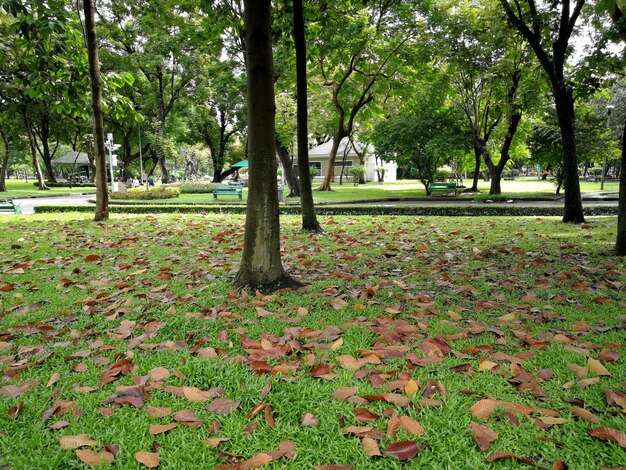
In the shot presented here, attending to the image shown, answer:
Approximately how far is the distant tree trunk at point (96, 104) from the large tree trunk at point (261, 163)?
7.34 meters

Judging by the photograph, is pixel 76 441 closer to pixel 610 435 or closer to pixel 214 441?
pixel 214 441

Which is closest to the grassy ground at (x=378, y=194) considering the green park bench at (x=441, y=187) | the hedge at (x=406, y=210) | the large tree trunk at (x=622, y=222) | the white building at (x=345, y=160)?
the green park bench at (x=441, y=187)

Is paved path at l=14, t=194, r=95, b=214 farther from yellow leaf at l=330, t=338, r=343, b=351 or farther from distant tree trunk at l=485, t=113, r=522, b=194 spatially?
distant tree trunk at l=485, t=113, r=522, b=194

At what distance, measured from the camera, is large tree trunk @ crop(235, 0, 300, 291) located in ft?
13.7

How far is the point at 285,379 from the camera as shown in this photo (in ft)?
7.98

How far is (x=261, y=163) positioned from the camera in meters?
4.28

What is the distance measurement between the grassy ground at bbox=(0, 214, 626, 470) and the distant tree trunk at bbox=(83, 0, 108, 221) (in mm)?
5522

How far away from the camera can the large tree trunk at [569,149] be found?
386 inches

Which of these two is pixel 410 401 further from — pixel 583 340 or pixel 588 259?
pixel 588 259

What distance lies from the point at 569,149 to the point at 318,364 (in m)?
9.84

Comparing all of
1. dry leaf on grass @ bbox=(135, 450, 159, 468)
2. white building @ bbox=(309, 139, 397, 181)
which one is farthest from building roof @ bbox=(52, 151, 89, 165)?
dry leaf on grass @ bbox=(135, 450, 159, 468)

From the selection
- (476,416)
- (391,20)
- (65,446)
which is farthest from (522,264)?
(391,20)

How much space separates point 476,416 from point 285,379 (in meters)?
1.05

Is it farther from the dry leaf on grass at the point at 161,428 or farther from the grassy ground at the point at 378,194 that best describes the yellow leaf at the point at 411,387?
the grassy ground at the point at 378,194
